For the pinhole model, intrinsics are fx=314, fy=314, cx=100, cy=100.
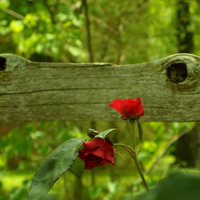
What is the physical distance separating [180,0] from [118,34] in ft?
1.86

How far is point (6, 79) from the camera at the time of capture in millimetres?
855

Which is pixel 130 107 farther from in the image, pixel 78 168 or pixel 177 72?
pixel 177 72

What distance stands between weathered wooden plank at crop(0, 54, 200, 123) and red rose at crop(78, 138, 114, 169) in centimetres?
35

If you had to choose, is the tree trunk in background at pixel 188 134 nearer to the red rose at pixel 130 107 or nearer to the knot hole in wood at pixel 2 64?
the knot hole in wood at pixel 2 64

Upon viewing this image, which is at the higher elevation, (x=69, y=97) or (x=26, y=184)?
(x=69, y=97)

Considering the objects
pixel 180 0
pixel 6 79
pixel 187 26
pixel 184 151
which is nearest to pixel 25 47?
pixel 6 79

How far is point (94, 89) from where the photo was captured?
2.70 ft

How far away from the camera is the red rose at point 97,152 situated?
1.36 feet

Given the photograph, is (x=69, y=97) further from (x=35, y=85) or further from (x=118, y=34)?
(x=118, y=34)

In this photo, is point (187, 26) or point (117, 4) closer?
point (117, 4)

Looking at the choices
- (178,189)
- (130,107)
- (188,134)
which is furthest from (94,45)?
(178,189)

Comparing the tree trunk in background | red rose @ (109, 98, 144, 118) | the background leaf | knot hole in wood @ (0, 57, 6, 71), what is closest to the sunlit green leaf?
knot hole in wood @ (0, 57, 6, 71)

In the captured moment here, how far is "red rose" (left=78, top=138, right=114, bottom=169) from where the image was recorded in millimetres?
415

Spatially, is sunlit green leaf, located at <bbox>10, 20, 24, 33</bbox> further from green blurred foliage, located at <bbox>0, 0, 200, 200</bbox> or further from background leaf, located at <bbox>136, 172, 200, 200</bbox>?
background leaf, located at <bbox>136, 172, 200, 200</bbox>
